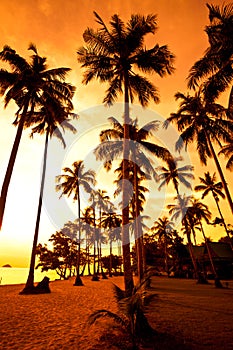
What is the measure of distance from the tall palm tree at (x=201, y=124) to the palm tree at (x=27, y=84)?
9.18 metres

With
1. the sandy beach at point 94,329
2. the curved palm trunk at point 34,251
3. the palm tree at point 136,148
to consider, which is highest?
the palm tree at point 136,148

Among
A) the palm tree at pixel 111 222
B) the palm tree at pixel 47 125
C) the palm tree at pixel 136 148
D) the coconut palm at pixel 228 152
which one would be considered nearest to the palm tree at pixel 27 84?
the palm tree at pixel 47 125

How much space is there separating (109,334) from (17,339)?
2416 millimetres

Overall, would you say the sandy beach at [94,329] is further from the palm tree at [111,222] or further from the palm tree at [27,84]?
the palm tree at [111,222]

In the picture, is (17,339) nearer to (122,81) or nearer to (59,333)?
(59,333)

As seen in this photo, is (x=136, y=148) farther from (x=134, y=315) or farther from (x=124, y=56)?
(x=134, y=315)

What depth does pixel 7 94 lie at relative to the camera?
531 inches

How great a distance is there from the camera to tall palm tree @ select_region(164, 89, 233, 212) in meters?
17.4

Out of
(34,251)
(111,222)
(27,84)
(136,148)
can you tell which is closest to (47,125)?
(27,84)

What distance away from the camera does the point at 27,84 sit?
1397cm

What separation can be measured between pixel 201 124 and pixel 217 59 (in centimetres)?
673

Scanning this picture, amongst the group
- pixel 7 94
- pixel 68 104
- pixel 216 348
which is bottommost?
pixel 216 348

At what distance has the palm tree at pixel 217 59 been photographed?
1091cm

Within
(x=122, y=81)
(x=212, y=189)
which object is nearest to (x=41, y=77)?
(x=122, y=81)
